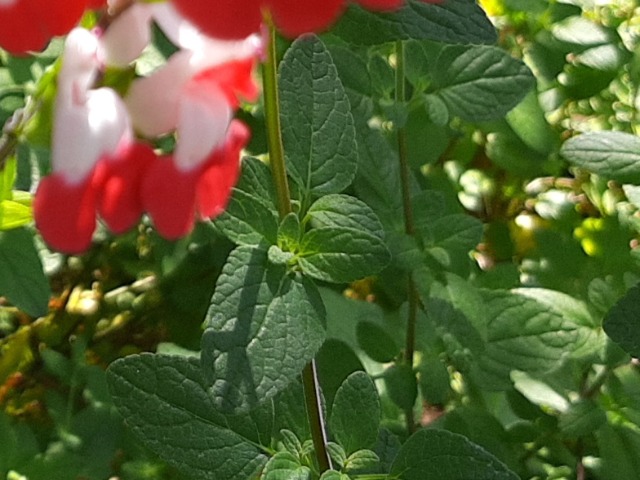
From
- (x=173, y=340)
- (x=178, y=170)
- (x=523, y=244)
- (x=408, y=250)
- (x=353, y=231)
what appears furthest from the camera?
(x=523, y=244)

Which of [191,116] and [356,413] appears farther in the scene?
[356,413]

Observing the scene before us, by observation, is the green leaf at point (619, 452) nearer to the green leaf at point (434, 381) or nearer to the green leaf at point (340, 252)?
the green leaf at point (434, 381)

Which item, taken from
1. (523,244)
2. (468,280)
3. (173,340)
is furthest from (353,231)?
(523,244)

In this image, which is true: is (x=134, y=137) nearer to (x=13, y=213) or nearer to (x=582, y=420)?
(x=13, y=213)

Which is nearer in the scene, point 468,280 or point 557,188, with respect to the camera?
point 468,280

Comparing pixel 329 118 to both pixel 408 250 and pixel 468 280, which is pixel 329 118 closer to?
pixel 408 250

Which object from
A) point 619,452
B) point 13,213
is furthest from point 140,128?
point 619,452
